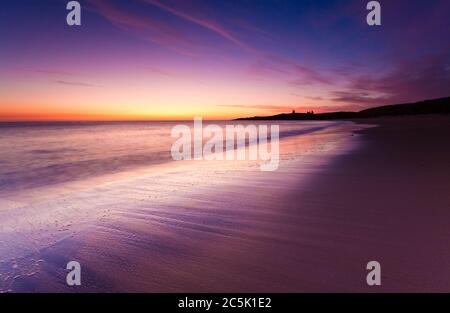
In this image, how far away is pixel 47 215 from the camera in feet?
18.5

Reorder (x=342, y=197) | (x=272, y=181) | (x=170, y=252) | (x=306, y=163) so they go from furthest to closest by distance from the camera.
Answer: (x=306, y=163) → (x=272, y=181) → (x=342, y=197) → (x=170, y=252)

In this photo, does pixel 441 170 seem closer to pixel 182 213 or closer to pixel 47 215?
pixel 182 213

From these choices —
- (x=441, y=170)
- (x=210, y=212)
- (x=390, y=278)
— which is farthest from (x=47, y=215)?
(x=441, y=170)

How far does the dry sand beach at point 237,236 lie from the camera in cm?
317

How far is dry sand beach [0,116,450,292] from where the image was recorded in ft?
10.4

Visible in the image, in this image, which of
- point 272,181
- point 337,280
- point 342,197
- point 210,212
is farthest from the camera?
point 272,181

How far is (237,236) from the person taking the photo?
14.0 ft

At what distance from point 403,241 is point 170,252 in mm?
3081

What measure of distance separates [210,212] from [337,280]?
9.01ft

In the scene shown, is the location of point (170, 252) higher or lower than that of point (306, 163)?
lower

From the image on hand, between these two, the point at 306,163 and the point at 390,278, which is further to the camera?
the point at 306,163

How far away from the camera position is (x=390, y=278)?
10.2ft
